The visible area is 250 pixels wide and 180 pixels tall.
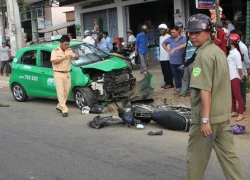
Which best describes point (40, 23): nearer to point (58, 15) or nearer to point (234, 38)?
point (58, 15)

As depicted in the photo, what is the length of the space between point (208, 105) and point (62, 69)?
634cm

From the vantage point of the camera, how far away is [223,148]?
3977 millimetres

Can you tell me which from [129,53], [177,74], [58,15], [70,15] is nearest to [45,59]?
[177,74]

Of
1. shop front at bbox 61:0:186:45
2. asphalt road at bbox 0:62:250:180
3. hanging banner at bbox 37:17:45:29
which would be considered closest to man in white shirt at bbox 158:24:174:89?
asphalt road at bbox 0:62:250:180

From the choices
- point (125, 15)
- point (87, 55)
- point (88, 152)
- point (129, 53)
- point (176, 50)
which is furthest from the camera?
point (125, 15)

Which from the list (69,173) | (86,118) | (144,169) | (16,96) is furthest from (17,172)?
(16,96)

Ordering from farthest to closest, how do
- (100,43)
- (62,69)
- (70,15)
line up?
1. (70,15)
2. (100,43)
3. (62,69)

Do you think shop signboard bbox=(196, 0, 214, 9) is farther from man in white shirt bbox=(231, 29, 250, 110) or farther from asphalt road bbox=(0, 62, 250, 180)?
asphalt road bbox=(0, 62, 250, 180)

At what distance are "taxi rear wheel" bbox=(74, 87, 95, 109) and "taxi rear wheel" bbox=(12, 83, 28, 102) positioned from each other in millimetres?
2197

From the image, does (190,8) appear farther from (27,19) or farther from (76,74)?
(27,19)

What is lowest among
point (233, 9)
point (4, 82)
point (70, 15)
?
point (4, 82)

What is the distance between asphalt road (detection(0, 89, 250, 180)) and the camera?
213 inches

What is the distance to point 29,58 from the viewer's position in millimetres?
11508

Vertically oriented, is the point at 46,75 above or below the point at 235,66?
below
